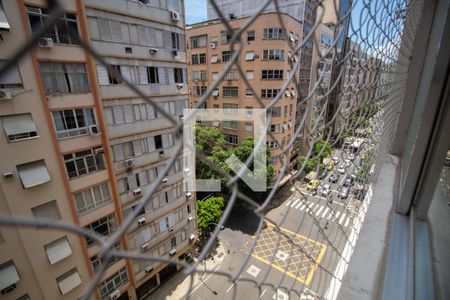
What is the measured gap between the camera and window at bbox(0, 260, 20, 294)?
2.83m

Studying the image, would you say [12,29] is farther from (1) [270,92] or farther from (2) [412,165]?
(1) [270,92]

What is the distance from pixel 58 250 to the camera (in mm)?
3332

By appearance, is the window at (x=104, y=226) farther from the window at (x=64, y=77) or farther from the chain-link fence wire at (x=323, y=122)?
the chain-link fence wire at (x=323, y=122)

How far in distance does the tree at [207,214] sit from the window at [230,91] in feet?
12.6

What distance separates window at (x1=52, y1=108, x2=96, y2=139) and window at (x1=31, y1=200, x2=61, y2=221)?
94cm

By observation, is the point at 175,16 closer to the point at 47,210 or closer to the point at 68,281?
the point at 47,210

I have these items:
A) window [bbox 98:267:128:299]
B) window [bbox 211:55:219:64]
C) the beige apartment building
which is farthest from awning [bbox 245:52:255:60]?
window [bbox 98:267:128:299]

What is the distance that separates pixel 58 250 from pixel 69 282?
25.2 inches

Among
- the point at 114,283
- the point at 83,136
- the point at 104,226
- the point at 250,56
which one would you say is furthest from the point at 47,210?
the point at 250,56

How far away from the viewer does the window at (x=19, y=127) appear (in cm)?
261

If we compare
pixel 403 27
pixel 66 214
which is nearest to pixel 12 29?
pixel 66 214

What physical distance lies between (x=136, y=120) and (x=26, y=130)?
143 cm

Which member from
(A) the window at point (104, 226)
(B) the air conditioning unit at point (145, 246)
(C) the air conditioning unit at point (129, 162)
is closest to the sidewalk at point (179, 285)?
(B) the air conditioning unit at point (145, 246)

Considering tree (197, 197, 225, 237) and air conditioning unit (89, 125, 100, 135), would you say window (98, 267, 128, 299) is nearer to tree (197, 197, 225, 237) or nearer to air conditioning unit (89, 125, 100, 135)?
tree (197, 197, 225, 237)
